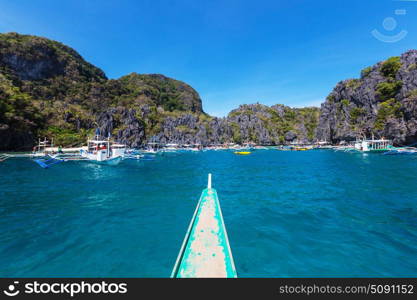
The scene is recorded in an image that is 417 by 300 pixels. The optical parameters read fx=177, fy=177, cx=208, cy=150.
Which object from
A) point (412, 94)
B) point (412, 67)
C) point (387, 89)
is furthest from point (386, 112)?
point (412, 67)

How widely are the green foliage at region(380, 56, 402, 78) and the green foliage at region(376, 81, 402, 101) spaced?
6.89 meters

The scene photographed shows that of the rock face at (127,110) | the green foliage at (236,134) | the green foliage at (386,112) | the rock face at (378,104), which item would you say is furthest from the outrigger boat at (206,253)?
the green foliage at (236,134)

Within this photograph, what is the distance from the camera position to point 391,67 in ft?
322

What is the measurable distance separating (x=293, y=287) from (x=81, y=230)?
897cm

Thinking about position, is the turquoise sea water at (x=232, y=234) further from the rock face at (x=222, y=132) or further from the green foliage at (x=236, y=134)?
the green foliage at (x=236, y=134)

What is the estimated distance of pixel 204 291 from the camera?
12.3 feet

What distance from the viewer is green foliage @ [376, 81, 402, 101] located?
295 feet

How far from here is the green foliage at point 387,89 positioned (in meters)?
89.8

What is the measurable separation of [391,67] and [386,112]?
31107mm

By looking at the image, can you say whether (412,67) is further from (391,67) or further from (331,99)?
(331,99)

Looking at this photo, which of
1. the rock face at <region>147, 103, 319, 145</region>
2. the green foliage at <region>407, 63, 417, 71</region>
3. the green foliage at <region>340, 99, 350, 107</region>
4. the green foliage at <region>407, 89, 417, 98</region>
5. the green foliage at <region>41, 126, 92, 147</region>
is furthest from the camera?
the rock face at <region>147, 103, 319, 145</region>

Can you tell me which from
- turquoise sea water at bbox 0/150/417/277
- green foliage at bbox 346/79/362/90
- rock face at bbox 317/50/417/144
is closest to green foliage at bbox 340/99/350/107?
rock face at bbox 317/50/417/144

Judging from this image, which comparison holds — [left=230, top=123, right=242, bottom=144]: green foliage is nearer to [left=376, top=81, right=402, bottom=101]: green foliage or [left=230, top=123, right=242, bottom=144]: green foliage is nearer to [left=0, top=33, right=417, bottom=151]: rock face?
[left=0, top=33, right=417, bottom=151]: rock face

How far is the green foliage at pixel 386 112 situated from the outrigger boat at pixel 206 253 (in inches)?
4562
